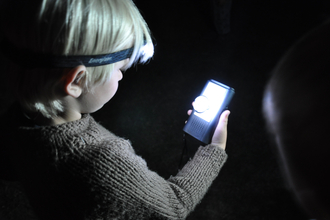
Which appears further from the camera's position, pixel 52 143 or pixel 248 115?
pixel 248 115

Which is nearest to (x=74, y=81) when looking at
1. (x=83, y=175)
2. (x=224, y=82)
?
(x=83, y=175)

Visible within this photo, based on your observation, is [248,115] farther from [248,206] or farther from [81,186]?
[81,186]

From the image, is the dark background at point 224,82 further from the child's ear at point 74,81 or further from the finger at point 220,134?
the child's ear at point 74,81

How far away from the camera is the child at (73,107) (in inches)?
15.2

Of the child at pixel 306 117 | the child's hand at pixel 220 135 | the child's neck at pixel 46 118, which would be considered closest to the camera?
the child at pixel 306 117

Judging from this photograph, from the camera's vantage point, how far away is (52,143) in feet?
1.46

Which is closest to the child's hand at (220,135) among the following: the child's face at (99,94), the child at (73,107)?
the child at (73,107)

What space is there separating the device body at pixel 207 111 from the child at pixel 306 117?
0.58 meters

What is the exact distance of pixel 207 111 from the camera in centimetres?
81

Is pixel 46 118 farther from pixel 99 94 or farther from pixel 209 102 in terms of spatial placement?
pixel 209 102

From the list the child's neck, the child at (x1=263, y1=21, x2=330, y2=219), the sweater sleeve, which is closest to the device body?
the sweater sleeve

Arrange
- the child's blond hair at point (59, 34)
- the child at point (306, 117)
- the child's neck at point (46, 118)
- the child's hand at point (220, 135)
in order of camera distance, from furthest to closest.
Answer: the child's hand at point (220, 135)
the child's neck at point (46, 118)
the child's blond hair at point (59, 34)
the child at point (306, 117)

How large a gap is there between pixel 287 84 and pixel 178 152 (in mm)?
1044

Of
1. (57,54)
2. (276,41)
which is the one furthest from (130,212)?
(276,41)
